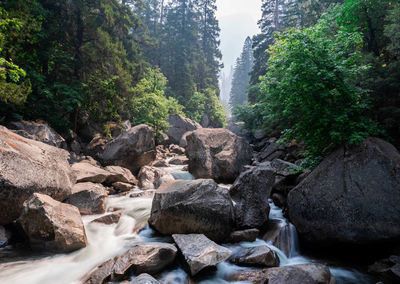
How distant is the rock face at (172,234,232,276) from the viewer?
4.43 m

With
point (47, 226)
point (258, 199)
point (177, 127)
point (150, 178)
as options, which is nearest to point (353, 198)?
point (258, 199)

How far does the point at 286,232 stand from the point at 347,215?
174 cm

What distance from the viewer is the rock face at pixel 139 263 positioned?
14.0 feet

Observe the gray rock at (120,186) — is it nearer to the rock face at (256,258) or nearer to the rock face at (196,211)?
the rock face at (196,211)

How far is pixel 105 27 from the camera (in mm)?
15492

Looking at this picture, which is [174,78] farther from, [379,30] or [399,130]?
[399,130]

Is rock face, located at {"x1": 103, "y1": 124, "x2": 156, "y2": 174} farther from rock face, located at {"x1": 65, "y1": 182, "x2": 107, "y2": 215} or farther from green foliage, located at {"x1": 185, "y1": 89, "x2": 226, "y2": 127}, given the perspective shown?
green foliage, located at {"x1": 185, "y1": 89, "x2": 226, "y2": 127}

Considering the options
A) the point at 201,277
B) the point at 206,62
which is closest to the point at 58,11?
the point at 201,277

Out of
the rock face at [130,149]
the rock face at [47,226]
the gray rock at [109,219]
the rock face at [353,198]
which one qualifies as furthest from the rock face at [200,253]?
the rock face at [130,149]

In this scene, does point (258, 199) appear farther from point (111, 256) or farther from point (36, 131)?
point (36, 131)

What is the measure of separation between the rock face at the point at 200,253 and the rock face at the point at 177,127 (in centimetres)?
2077

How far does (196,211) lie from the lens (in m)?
5.70

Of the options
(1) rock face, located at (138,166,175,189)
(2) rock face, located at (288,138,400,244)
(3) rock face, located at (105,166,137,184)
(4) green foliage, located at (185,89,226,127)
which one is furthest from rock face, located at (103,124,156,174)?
(4) green foliage, located at (185,89,226,127)

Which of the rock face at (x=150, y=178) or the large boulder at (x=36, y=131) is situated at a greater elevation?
the large boulder at (x=36, y=131)
